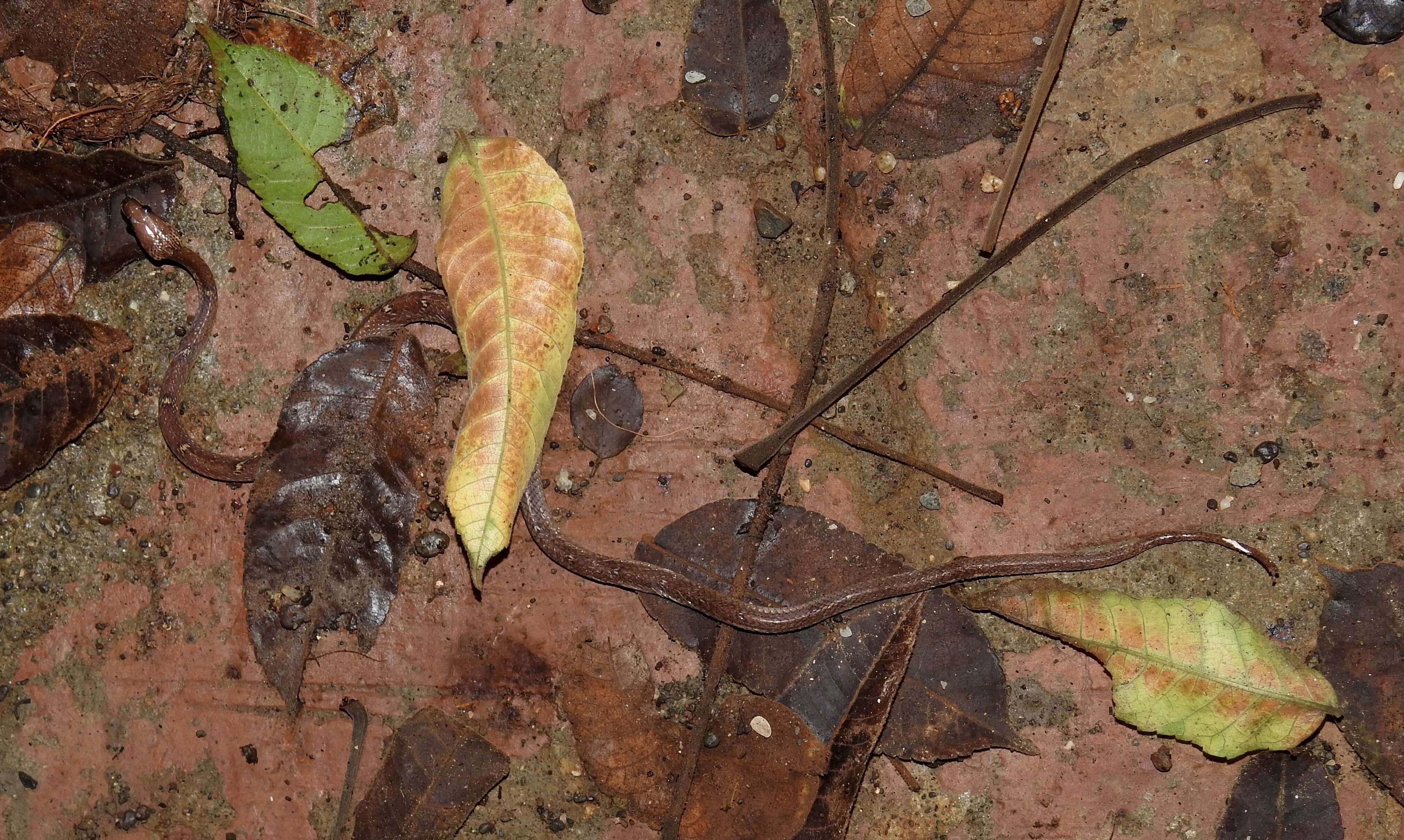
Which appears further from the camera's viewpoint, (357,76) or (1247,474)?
(357,76)

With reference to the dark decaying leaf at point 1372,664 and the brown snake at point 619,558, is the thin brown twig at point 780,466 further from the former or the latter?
the dark decaying leaf at point 1372,664

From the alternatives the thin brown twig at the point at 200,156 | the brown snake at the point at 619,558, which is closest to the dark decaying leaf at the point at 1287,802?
the brown snake at the point at 619,558

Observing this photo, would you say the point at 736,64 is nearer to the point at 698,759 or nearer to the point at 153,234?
the point at 153,234

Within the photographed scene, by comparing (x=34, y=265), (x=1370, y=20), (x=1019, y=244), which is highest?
(x=1370, y=20)

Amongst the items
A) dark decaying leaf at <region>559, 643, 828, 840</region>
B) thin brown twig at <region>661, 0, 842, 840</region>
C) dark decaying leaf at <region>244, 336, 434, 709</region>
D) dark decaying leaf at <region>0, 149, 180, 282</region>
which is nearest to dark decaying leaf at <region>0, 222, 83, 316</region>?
dark decaying leaf at <region>0, 149, 180, 282</region>

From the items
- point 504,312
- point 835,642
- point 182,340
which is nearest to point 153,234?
point 182,340

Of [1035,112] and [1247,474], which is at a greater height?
[1035,112]
